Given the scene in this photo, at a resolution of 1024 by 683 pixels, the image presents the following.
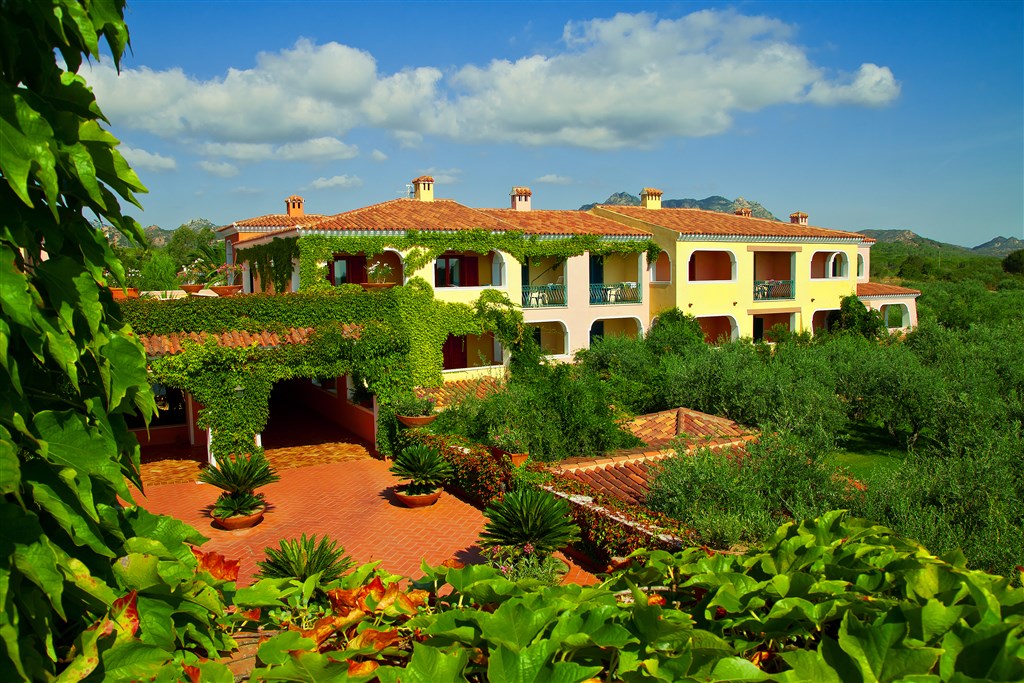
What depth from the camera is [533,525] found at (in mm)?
9914

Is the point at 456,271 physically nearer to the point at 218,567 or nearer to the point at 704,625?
the point at 218,567

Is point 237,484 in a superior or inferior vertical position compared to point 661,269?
inferior

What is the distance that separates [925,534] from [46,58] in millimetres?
9468

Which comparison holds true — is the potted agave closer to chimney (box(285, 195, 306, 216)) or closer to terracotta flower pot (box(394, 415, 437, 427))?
terracotta flower pot (box(394, 415, 437, 427))

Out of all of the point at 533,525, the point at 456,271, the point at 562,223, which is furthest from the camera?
the point at 562,223

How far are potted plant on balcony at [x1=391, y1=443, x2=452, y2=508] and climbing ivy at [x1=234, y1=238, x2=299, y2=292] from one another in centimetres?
1049

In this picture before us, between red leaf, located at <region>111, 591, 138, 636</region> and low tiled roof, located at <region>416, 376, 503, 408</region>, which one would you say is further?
low tiled roof, located at <region>416, 376, 503, 408</region>

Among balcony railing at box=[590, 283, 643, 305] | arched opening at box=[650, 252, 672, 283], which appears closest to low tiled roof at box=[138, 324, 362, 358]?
balcony railing at box=[590, 283, 643, 305]

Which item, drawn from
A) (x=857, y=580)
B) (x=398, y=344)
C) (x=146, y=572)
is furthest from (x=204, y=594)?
(x=398, y=344)

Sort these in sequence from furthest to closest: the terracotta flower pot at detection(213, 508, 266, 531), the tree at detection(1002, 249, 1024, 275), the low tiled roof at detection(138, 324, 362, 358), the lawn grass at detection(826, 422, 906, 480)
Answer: the tree at detection(1002, 249, 1024, 275), the lawn grass at detection(826, 422, 906, 480), the low tiled roof at detection(138, 324, 362, 358), the terracotta flower pot at detection(213, 508, 266, 531)

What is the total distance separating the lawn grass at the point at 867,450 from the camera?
1842 centimetres

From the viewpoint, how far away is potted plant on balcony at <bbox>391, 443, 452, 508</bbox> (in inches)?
570

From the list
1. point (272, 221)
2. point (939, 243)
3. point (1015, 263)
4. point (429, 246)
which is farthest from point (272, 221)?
point (939, 243)

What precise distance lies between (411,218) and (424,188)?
217 inches
